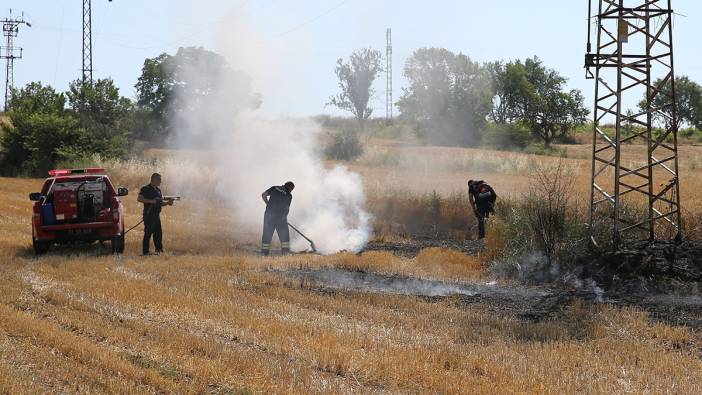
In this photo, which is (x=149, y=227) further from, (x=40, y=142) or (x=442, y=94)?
(x=40, y=142)

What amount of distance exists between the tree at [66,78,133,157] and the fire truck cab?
98.2 feet

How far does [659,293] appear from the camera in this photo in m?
12.4

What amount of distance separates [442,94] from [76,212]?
2610 centimetres

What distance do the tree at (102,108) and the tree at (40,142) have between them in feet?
3.47

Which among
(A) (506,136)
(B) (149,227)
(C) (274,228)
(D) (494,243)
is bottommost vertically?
(D) (494,243)

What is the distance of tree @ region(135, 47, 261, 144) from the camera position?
2544cm

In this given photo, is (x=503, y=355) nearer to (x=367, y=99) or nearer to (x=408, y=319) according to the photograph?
(x=408, y=319)

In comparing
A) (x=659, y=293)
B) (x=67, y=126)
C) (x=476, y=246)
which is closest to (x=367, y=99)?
(x=67, y=126)

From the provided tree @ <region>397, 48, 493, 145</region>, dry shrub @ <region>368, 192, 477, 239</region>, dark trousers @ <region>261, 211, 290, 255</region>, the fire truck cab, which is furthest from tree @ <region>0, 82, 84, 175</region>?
dark trousers @ <region>261, 211, 290, 255</region>

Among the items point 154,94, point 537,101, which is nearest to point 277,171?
point 154,94

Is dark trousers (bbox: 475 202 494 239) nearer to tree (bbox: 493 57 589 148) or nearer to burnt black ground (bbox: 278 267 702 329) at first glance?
burnt black ground (bbox: 278 267 702 329)

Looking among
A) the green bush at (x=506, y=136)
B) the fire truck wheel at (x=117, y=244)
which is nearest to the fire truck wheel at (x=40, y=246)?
the fire truck wheel at (x=117, y=244)

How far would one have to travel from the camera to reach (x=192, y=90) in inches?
1186

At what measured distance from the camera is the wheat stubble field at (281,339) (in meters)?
6.43
